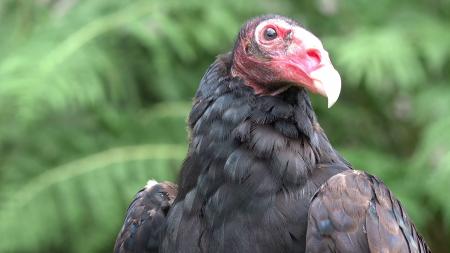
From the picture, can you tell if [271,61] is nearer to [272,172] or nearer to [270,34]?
[270,34]

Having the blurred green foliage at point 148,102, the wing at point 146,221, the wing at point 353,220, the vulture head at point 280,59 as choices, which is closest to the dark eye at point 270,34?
the vulture head at point 280,59

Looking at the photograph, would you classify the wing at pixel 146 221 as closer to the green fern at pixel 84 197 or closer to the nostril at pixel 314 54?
the nostril at pixel 314 54

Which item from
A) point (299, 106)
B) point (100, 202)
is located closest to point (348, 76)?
point (100, 202)

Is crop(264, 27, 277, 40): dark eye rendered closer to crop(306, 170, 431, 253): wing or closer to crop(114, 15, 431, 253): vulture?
crop(114, 15, 431, 253): vulture

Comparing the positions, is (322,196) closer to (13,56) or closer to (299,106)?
(299,106)

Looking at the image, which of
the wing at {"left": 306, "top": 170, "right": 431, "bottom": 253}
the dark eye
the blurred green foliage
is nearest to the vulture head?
the dark eye

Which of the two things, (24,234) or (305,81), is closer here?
(305,81)

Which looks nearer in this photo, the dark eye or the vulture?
the vulture
